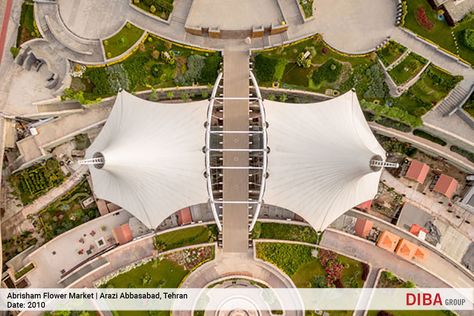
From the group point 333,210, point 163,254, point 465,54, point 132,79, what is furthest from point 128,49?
point 465,54

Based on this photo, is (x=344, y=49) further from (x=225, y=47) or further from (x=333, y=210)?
(x=333, y=210)

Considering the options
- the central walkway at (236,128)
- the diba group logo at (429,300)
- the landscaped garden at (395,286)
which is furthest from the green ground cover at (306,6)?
the diba group logo at (429,300)

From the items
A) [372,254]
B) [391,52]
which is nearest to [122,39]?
[391,52]

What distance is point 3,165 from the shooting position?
118 feet

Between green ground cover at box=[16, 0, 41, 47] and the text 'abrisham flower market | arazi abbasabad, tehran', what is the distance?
124 mm

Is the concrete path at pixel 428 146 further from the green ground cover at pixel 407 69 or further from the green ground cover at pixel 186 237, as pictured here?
the green ground cover at pixel 186 237

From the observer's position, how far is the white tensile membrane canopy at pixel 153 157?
1126 inches

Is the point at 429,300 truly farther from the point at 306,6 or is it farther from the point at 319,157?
the point at 306,6

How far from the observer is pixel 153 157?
28672 mm

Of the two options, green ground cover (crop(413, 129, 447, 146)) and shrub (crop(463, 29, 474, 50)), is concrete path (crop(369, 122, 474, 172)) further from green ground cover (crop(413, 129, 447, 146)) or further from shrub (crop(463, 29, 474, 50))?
shrub (crop(463, 29, 474, 50))

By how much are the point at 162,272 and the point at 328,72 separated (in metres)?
24.6

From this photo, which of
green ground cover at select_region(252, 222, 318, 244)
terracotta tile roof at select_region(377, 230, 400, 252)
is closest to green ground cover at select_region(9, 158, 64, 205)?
Result: green ground cover at select_region(252, 222, 318, 244)

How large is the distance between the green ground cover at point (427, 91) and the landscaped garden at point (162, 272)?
23154 mm

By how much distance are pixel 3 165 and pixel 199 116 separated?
21264 millimetres
